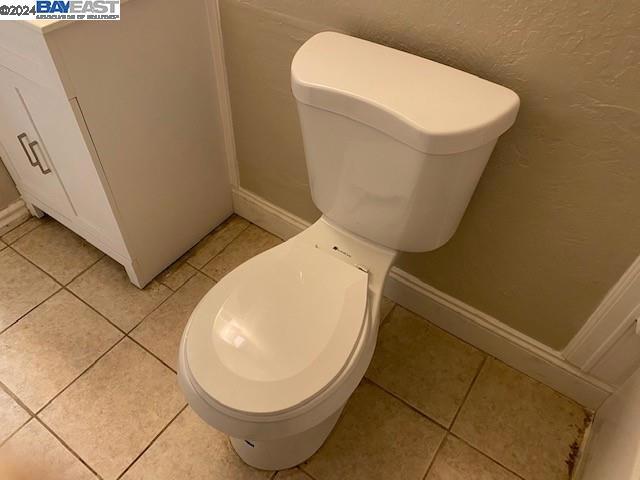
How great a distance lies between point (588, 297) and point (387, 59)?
711 mm

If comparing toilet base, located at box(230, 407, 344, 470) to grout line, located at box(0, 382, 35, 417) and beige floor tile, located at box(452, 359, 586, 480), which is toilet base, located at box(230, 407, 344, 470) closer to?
beige floor tile, located at box(452, 359, 586, 480)

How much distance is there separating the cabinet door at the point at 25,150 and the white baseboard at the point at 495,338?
74cm

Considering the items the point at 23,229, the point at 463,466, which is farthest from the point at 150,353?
the point at 463,466

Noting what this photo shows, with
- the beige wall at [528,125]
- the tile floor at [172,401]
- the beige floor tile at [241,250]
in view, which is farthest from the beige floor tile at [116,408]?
the beige wall at [528,125]

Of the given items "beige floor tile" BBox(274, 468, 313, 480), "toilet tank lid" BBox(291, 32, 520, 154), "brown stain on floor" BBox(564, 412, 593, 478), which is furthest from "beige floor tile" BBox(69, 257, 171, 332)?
"brown stain on floor" BBox(564, 412, 593, 478)

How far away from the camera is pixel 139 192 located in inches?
50.5

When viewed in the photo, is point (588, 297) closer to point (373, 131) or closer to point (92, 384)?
point (373, 131)

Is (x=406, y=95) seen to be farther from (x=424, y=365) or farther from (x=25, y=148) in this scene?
(x=25, y=148)

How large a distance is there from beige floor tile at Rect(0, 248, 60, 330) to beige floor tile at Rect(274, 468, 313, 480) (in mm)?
901

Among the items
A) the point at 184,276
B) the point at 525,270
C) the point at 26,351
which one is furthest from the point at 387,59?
the point at 26,351

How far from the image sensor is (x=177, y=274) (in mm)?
1521

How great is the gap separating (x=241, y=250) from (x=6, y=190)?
0.82 m

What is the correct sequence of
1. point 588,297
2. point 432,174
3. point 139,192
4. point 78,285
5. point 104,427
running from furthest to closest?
point 78,285
point 139,192
point 104,427
point 588,297
point 432,174

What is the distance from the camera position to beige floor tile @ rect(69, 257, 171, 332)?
55.2 inches
